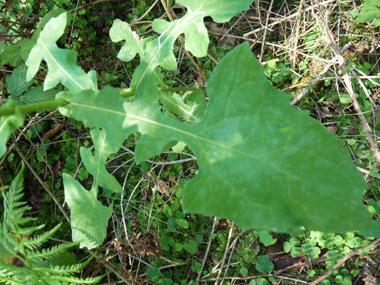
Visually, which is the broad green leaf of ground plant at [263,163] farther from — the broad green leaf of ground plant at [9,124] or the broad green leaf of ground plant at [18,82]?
the broad green leaf of ground plant at [18,82]

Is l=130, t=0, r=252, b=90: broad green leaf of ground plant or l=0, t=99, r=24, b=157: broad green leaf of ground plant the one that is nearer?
l=0, t=99, r=24, b=157: broad green leaf of ground plant

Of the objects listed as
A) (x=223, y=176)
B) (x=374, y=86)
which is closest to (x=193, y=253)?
(x=223, y=176)

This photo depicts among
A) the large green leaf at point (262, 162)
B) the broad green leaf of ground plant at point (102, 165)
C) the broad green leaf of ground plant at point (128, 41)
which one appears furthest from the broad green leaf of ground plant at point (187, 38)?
the large green leaf at point (262, 162)

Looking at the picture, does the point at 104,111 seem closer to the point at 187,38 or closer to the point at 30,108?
the point at 30,108

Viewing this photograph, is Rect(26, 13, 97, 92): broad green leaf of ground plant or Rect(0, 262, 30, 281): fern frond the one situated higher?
Rect(26, 13, 97, 92): broad green leaf of ground plant

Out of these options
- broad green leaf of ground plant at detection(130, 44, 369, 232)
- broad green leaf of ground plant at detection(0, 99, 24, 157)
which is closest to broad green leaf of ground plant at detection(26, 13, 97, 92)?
broad green leaf of ground plant at detection(0, 99, 24, 157)

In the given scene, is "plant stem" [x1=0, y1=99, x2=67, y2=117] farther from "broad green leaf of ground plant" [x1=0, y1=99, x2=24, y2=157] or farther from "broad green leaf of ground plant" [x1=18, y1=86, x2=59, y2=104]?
"broad green leaf of ground plant" [x1=18, y1=86, x2=59, y2=104]

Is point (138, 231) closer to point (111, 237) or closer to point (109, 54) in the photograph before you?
point (111, 237)
